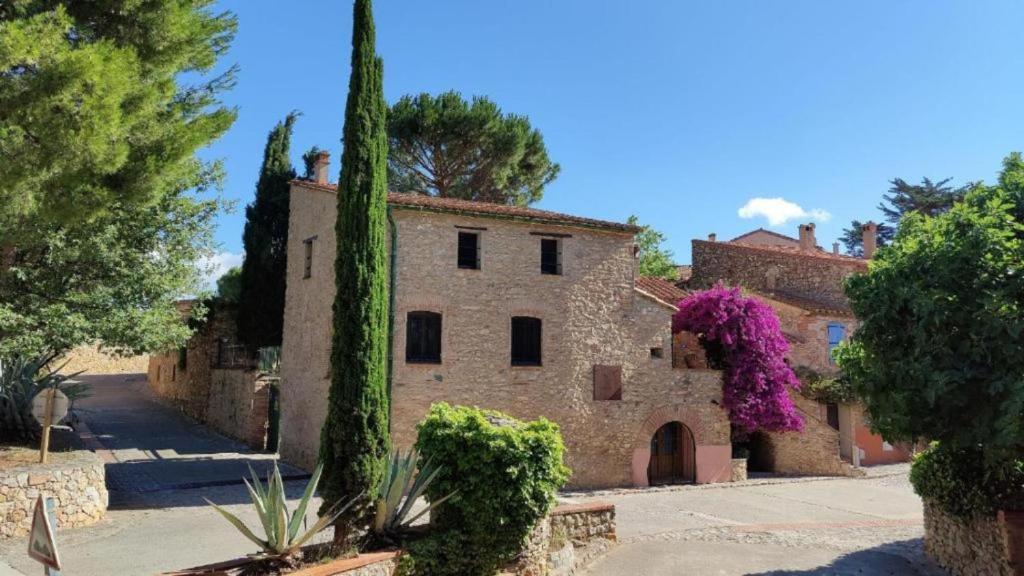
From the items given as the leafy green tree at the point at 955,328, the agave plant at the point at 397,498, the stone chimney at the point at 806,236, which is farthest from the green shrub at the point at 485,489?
the stone chimney at the point at 806,236

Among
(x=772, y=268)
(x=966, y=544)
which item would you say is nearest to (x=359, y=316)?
(x=966, y=544)

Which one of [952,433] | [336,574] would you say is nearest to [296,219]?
[336,574]

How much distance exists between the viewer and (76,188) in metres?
10.4

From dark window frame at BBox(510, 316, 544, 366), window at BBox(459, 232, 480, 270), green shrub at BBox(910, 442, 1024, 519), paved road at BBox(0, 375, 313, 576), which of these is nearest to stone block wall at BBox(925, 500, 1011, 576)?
green shrub at BBox(910, 442, 1024, 519)

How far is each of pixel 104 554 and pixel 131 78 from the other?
23.7 feet

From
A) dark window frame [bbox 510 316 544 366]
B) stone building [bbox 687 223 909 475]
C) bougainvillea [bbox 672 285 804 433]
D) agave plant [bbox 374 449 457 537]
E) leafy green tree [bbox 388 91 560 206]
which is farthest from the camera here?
leafy green tree [bbox 388 91 560 206]

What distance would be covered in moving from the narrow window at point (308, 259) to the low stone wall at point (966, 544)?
15329 mm

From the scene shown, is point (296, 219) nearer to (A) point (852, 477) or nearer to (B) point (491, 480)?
(B) point (491, 480)

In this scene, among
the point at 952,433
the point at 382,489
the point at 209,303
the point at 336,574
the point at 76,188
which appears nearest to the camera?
the point at 336,574

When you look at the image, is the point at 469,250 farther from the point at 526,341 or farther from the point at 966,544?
the point at 966,544

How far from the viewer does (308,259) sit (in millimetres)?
18969

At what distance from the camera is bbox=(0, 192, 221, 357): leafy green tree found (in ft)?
43.1

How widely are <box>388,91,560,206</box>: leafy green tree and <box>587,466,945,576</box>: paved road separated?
16.1 metres

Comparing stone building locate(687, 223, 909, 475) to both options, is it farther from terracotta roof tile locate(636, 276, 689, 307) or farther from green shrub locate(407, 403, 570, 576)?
green shrub locate(407, 403, 570, 576)
